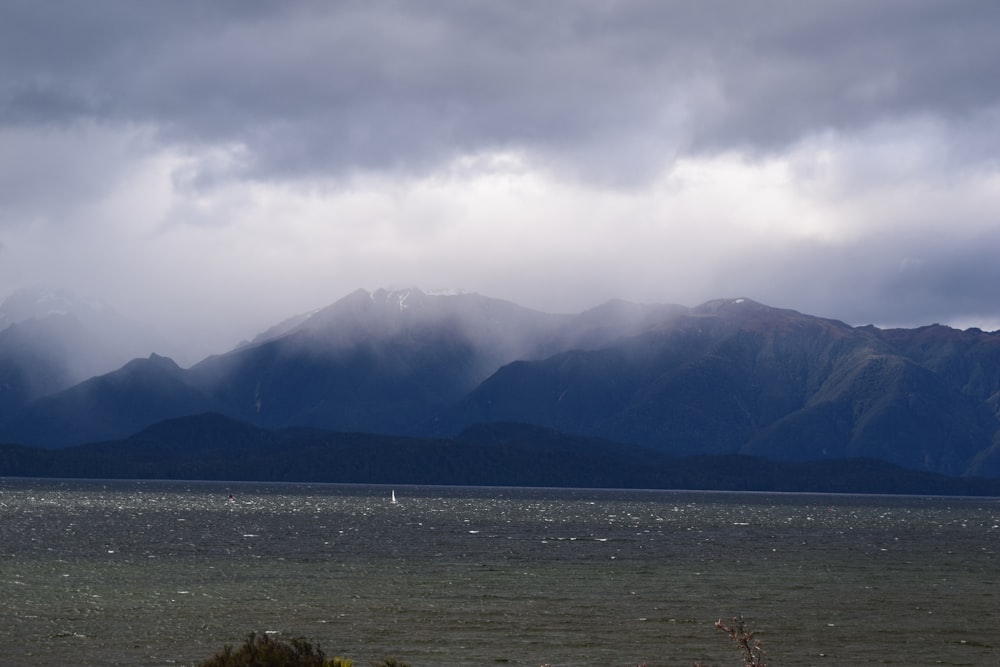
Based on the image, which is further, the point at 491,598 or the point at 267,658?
the point at 491,598

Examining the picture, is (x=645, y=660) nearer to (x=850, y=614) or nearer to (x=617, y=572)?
(x=850, y=614)

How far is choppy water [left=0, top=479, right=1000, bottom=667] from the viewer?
60.8 metres

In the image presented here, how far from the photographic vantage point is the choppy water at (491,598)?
60.8 m

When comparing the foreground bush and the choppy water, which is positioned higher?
the foreground bush

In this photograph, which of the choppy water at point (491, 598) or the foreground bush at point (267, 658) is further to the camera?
the choppy water at point (491, 598)

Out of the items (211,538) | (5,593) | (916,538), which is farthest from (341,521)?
(5,593)

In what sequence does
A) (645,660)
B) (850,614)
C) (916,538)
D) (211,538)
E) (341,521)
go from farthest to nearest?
1. (341,521)
2. (916,538)
3. (211,538)
4. (850,614)
5. (645,660)

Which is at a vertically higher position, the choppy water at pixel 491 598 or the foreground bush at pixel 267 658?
the foreground bush at pixel 267 658

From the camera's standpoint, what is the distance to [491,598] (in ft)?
266

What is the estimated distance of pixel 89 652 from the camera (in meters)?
58.4

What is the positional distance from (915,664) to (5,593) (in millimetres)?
58390

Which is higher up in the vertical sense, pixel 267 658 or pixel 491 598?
pixel 267 658

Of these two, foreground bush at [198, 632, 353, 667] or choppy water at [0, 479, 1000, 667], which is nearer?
foreground bush at [198, 632, 353, 667]

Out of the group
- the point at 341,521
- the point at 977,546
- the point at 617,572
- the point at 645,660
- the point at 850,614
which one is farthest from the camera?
the point at 341,521
